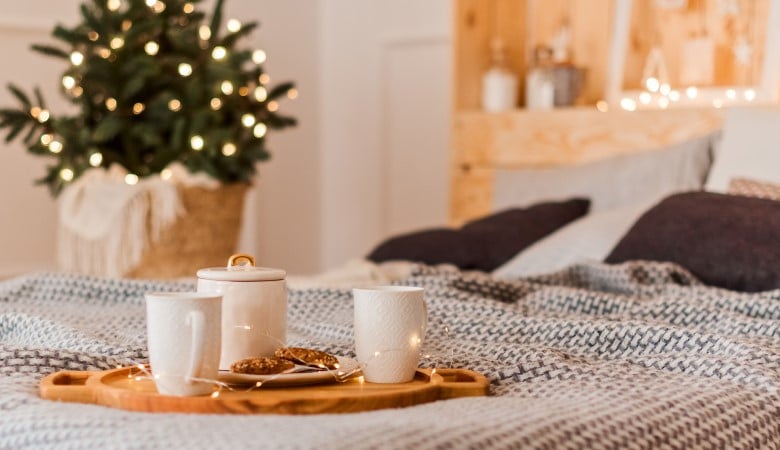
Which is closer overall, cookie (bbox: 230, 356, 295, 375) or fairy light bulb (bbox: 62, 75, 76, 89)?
cookie (bbox: 230, 356, 295, 375)

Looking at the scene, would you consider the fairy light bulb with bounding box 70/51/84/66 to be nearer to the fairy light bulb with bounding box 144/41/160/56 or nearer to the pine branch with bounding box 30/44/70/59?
the pine branch with bounding box 30/44/70/59

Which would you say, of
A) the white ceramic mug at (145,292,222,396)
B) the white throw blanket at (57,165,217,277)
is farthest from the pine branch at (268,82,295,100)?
the white ceramic mug at (145,292,222,396)

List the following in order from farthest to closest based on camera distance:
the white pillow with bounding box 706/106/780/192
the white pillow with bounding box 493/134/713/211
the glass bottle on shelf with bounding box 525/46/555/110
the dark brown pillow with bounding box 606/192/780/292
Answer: the glass bottle on shelf with bounding box 525/46/555/110, the white pillow with bounding box 493/134/713/211, the white pillow with bounding box 706/106/780/192, the dark brown pillow with bounding box 606/192/780/292

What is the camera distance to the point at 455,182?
3.49 m

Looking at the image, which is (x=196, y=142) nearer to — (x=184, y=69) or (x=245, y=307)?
(x=184, y=69)

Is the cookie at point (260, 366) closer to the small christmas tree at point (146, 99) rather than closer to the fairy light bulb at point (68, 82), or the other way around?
the small christmas tree at point (146, 99)

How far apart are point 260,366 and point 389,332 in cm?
13

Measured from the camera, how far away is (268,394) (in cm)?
97

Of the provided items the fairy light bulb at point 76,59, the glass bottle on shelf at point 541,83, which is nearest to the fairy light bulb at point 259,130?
the fairy light bulb at point 76,59

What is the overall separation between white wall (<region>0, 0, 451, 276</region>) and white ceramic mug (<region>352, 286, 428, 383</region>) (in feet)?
9.66

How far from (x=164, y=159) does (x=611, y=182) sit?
126cm

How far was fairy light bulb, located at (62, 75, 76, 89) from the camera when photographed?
122 inches

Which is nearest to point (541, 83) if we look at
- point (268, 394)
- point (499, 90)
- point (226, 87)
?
point (499, 90)

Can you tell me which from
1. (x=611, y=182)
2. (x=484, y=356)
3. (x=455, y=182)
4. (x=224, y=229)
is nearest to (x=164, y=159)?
(x=224, y=229)
